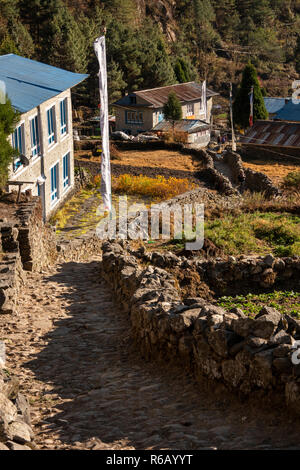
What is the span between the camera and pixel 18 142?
19578mm

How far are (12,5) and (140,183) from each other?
4149 centimetres

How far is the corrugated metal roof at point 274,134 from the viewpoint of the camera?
140 feet

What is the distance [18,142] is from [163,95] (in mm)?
36828

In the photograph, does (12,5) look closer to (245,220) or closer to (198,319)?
(245,220)

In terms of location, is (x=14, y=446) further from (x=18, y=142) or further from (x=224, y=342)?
(x=18, y=142)

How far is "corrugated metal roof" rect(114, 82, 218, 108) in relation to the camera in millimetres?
52094

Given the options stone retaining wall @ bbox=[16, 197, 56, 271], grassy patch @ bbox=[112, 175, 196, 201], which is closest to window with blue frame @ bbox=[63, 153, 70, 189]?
grassy patch @ bbox=[112, 175, 196, 201]

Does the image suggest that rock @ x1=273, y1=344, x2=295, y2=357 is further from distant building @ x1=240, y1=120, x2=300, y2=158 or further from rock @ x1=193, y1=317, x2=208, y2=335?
distant building @ x1=240, y1=120, x2=300, y2=158

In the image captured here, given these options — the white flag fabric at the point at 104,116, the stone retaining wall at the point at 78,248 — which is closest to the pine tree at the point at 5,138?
the stone retaining wall at the point at 78,248

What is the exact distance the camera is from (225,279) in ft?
45.5

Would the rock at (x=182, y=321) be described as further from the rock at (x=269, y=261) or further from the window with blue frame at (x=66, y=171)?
the window with blue frame at (x=66, y=171)

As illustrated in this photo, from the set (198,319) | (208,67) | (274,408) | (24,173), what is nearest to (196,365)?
(198,319)

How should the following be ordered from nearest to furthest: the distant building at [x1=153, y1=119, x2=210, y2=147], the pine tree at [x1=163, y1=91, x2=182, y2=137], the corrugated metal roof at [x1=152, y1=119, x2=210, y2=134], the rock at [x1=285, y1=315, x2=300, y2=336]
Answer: the rock at [x1=285, y1=315, x2=300, y2=336] < the distant building at [x1=153, y1=119, x2=210, y2=147] < the corrugated metal roof at [x1=152, y1=119, x2=210, y2=134] < the pine tree at [x1=163, y1=91, x2=182, y2=137]

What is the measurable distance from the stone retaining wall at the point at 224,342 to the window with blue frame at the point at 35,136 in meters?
12.8
